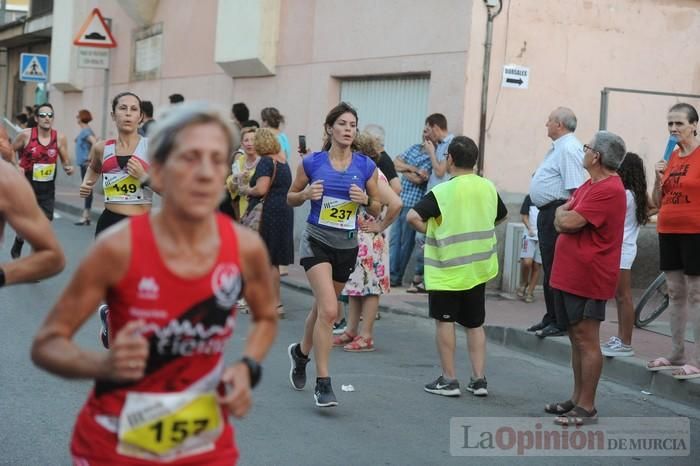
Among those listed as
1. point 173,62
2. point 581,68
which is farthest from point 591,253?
point 173,62

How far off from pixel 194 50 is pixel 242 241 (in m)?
19.4

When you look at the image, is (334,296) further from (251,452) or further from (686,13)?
(686,13)

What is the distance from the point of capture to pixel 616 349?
30.6 ft

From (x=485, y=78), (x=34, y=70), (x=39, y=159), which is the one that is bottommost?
(x=39, y=159)

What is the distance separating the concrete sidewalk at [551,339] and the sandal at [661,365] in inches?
1.6

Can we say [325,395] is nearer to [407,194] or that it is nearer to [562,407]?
[562,407]

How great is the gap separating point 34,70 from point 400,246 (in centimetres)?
1681

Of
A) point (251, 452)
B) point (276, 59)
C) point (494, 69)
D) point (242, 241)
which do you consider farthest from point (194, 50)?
point (242, 241)

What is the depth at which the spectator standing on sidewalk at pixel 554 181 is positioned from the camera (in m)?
10.2

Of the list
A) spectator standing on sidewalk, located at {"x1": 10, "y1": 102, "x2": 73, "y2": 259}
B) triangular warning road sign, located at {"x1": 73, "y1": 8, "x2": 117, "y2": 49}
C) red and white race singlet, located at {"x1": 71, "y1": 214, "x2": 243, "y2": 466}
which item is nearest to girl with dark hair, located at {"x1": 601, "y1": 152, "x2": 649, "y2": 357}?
red and white race singlet, located at {"x1": 71, "y1": 214, "x2": 243, "y2": 466}

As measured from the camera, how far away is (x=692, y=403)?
820cm

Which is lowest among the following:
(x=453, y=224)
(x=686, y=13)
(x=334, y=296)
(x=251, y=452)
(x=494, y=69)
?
(x=251, y=452)

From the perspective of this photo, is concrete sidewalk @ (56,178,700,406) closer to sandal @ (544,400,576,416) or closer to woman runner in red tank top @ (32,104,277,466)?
sandal @ (544,400,576,416)

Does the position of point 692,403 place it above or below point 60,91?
below
